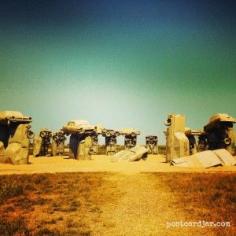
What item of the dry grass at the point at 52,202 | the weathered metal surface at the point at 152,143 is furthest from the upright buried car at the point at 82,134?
the weathered metal surface at the point at 152,143

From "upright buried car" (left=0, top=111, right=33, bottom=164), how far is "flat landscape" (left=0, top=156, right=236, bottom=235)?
21.0ft

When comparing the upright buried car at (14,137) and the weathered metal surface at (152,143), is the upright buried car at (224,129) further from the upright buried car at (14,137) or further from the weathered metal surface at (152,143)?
the weathered metal surface at (152,143)

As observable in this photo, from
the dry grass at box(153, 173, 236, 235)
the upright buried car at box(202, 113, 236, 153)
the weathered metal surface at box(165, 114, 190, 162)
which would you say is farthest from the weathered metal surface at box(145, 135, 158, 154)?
the dry grass at box(153, 173, 236, 235)

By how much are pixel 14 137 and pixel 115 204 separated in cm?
1334

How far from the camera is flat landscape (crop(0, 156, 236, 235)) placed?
763 cm

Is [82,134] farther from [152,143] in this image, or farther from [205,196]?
[205,196]

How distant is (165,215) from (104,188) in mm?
3715

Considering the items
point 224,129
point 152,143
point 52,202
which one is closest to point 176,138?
point 224,129

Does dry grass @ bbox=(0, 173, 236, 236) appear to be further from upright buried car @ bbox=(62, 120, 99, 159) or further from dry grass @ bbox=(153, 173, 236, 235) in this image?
upright buried car @ bbox=(62, 120, 99, 159)

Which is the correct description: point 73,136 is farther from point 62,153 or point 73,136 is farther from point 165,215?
point 165,215

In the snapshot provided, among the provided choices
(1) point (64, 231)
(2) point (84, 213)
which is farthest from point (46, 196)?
(1) point (64, 231)

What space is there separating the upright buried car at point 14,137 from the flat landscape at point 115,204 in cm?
640

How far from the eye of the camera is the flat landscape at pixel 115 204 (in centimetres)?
763

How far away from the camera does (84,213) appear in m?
8.88
